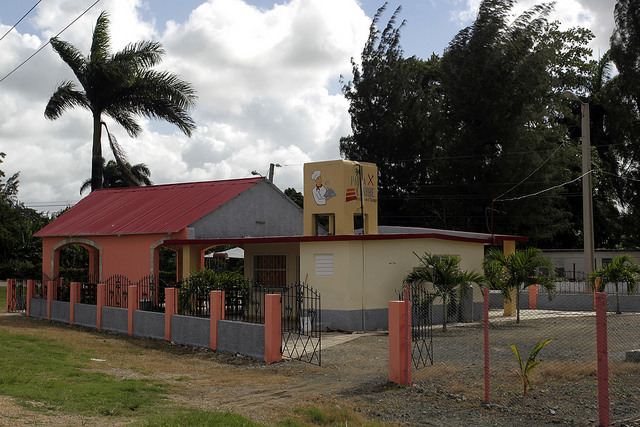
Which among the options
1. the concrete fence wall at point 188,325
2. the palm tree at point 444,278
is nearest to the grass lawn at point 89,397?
the concrete fence wall at point 188,325

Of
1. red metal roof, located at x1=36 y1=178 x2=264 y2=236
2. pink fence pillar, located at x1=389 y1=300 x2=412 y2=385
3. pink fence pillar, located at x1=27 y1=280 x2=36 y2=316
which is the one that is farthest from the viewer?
pink fence pillar, located at x1=27 y1=280 x2=36 y2=316

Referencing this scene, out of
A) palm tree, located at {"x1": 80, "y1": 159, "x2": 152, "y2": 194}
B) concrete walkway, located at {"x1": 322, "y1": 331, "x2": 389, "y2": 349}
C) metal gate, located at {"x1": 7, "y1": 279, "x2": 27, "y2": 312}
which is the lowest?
concrete walkway, located at {"x1": 322, "y1": 331, "x2": 389, "y2": 349}

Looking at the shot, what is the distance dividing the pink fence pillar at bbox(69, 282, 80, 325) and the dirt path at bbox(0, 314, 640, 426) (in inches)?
175

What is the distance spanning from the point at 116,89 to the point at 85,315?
13.9 m

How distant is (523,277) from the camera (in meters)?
20.1

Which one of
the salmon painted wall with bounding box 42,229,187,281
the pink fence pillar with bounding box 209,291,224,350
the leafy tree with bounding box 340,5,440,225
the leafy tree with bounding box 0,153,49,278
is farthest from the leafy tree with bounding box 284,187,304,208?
the pink fence pillar with bounding box 209,291,224,350

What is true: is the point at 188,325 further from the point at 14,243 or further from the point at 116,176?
the point at 116,176

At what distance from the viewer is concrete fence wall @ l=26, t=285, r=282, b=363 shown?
13.8m

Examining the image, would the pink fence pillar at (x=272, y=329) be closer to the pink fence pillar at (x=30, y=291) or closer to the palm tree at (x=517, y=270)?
the palm tree at (x=517, y=270)

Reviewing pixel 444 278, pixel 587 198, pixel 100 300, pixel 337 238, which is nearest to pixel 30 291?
pixel 100 300

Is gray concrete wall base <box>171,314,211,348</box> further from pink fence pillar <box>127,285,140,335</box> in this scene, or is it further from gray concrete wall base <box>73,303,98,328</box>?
gray concrete wall base <box>73,303,98,328</box>

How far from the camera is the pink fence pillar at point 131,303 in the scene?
19.1 meters

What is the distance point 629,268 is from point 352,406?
1674 cm

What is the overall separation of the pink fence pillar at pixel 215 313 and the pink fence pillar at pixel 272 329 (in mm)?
2232
